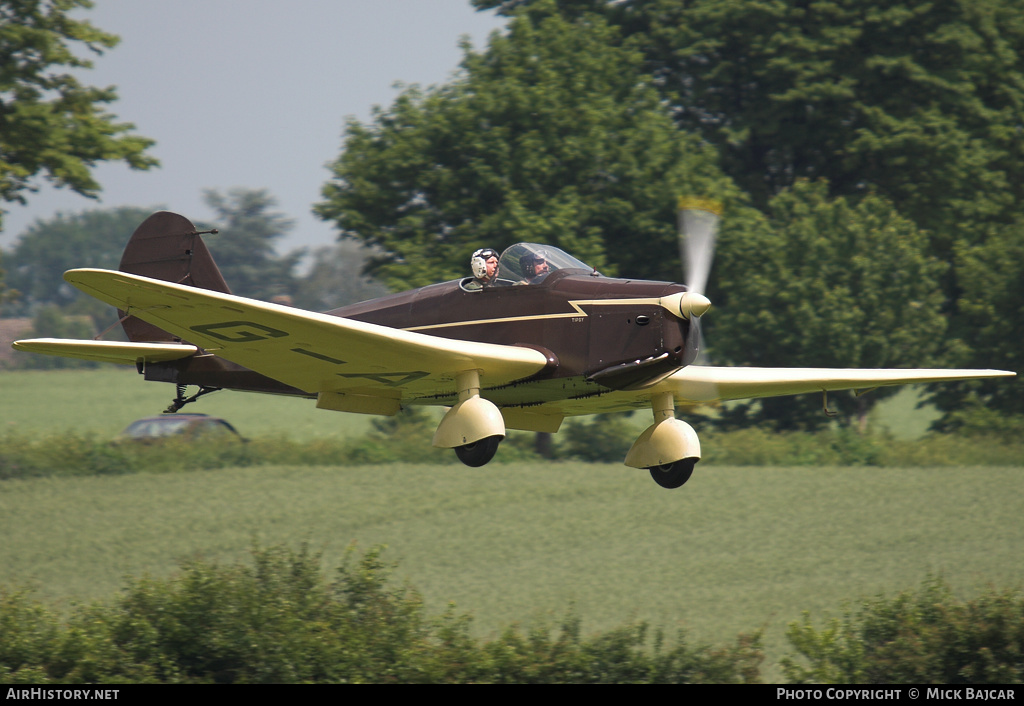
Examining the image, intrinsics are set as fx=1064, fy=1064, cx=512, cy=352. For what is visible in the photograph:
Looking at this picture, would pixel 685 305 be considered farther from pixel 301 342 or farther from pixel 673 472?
pixel 301 342

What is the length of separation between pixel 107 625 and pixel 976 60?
42.3 m

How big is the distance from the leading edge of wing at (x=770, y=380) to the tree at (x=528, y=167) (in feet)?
91.1

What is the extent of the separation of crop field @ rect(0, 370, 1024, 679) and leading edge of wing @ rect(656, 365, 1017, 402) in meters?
25.6

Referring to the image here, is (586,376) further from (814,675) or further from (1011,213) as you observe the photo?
(1011,213)

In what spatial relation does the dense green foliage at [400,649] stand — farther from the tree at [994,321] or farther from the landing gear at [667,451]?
the landing gear at [667,451]

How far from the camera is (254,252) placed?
143m

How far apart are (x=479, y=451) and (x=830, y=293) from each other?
39.3 m

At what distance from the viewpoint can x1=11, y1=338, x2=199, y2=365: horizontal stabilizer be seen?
10234 millimetres

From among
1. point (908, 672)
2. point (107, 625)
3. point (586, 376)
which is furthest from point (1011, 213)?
point (586, 376)

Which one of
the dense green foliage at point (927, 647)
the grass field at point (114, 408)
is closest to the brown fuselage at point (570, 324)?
the dense green foliage at point (927, 647)

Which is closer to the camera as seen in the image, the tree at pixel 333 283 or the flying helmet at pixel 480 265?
the flying helmet at pixel 480 265

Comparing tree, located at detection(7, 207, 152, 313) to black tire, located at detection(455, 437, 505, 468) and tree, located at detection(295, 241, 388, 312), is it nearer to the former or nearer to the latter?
tree, located at detection(295, 241, 388, 312)

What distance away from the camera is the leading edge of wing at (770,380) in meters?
11.3

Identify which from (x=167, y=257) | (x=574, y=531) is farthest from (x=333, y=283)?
(x=167, y=257)
